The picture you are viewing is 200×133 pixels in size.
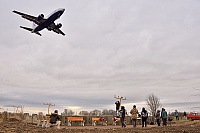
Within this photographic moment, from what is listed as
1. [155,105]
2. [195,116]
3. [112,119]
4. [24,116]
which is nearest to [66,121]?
[112,119]

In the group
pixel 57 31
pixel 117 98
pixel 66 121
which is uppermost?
pixel 57 31

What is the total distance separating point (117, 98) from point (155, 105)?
1913 inches

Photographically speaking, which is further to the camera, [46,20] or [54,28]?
[54,28]

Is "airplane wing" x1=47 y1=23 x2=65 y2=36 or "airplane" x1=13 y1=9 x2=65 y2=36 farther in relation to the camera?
"airplane wing" x1=47 y1=23 x2=65 y2=36

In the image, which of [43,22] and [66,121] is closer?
[66,121]

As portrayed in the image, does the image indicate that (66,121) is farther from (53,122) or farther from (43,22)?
(43,22)

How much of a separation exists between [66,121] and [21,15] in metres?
15.1

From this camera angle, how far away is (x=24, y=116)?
99.3ft

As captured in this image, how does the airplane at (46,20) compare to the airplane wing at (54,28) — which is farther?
the airplane wing at (54,28)

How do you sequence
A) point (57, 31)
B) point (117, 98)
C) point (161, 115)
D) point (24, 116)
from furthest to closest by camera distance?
point (57, 31), point (24, 116), point (117, 98), point (161, 115)

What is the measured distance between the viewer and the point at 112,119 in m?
26.8

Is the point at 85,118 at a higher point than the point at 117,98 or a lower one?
lower

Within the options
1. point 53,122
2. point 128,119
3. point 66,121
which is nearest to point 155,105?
point 128,119

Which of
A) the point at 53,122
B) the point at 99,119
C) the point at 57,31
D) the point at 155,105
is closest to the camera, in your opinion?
the point at 53,122
